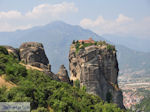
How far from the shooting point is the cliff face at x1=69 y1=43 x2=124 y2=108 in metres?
38.2

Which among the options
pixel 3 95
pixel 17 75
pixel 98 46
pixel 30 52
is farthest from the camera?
pixel 98 46

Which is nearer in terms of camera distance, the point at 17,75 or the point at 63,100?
the point at 63,100

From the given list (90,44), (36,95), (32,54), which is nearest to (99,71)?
(90,44)

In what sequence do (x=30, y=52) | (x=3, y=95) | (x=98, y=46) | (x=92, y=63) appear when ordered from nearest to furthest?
1. (x=3, y=95)
2. (x=30, y=52)
3. (x=92, y=63)
4. (x=98, y=46)

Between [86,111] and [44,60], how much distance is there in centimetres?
2072

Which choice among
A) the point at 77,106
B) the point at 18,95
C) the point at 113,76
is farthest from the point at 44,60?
the point at 18,95

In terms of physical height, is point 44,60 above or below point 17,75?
above

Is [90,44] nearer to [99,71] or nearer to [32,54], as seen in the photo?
[99,71]

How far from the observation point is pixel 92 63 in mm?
38562

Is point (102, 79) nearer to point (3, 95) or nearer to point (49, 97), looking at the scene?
point (49, 97)

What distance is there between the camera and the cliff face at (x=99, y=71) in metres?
38.2

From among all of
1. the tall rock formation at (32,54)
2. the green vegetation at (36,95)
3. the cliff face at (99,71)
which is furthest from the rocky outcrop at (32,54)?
the green vegetation at (36,95)

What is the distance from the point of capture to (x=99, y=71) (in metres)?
38.8

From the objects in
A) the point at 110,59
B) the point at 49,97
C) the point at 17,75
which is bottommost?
the point at 49,97
